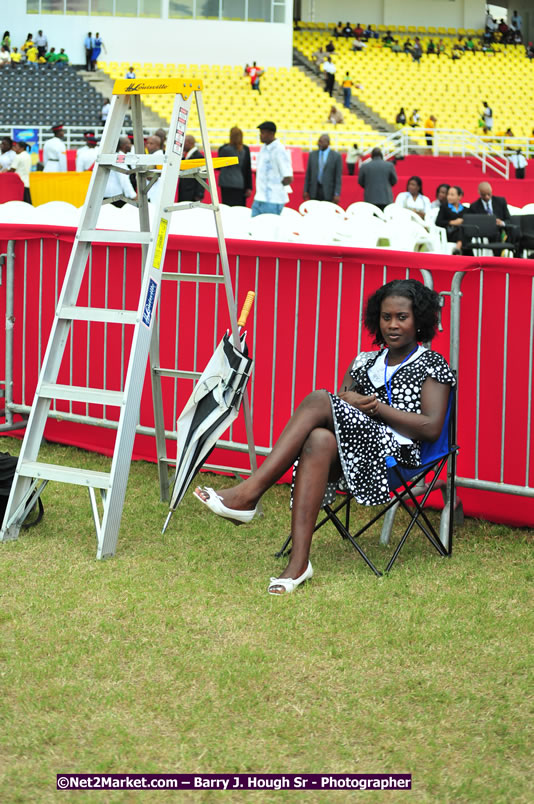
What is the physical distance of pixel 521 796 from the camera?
272 centimetres

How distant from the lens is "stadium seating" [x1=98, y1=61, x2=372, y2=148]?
111 ft

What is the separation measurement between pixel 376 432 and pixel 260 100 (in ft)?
108

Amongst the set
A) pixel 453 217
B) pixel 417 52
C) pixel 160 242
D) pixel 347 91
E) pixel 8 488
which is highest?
pixel 417 52

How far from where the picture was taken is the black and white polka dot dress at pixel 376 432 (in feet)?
14.3

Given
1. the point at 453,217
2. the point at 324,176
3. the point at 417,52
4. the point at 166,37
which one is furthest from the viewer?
the point at 417,52

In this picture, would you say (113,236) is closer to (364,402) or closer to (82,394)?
(82,394)

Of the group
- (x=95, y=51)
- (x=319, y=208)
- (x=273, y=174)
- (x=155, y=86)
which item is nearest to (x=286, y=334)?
(x=155, y=86)

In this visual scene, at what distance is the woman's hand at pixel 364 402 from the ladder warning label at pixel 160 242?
104cm

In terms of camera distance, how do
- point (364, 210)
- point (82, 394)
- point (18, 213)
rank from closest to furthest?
point (82, 394), point (18, 213), point (364, 210)

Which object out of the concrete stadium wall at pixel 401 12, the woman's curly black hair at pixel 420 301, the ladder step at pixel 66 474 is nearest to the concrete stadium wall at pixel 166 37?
the concrete stadium wall at pixel 401 12

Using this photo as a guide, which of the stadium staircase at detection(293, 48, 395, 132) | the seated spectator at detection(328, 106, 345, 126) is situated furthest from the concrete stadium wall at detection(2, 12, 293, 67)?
the seated spectator at detection(328, 106, 345, 126)

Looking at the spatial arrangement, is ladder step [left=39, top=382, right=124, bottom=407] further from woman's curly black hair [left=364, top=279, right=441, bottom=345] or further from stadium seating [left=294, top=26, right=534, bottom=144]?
stadium seating [left=294, top=26, right=534, bottom=144]

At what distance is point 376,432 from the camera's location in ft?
14.4

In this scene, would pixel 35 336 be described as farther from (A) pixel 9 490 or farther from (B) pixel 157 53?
(B) pixel 157 53
